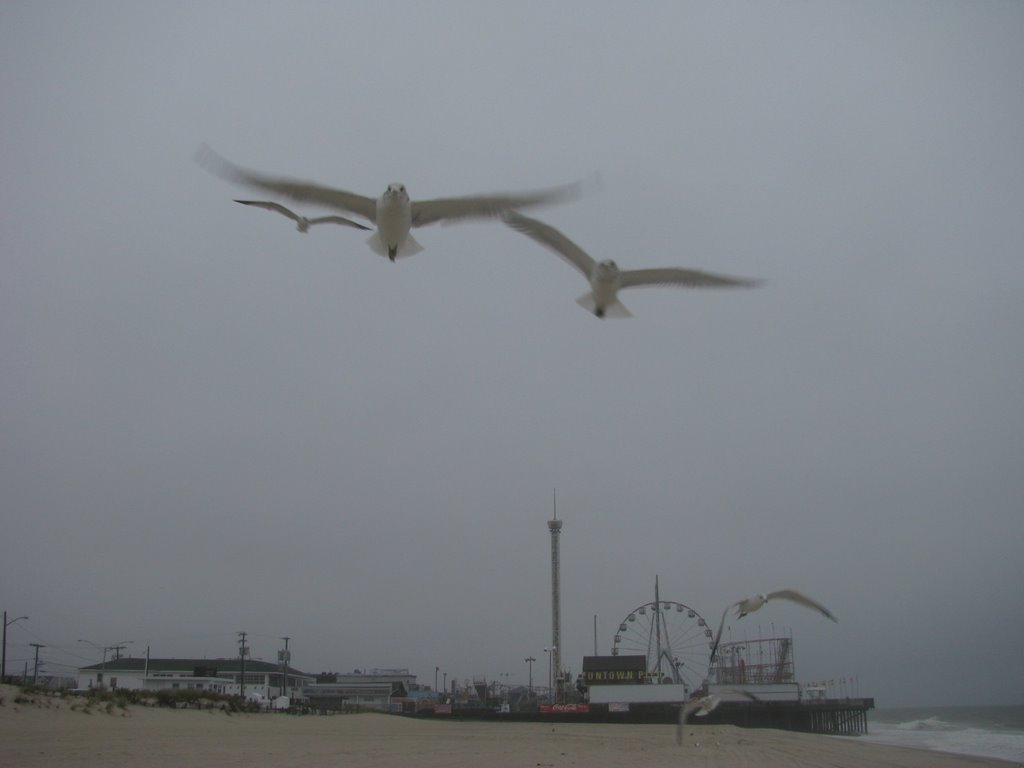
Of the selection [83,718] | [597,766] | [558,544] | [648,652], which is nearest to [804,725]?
[648,652]

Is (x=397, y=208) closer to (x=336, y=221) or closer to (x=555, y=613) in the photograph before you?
(x=336, y=221)

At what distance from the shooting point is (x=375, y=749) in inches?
738

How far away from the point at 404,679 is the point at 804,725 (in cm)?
5214

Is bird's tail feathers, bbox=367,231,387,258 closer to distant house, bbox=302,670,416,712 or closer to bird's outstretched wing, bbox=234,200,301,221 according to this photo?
bird's outstretched wing, bbox=234,200,301,221

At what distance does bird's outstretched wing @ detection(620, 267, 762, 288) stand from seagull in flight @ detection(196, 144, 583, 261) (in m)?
2.57

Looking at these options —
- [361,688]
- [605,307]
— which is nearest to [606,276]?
[605,307]

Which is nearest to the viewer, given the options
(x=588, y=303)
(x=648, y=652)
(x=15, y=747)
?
(x=588, y=303)

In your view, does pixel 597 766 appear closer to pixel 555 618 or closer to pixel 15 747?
pixel 15 747

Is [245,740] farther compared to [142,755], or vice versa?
[245,740]

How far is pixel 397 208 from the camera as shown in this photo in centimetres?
1089

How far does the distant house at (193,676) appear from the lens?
57.3m

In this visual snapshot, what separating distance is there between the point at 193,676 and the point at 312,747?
48.3 meters

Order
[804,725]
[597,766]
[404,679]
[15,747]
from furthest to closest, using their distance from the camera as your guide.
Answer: [404,679] < [804,725] < [597,766] < [15,747]

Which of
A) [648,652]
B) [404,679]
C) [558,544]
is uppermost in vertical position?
[558,544]
